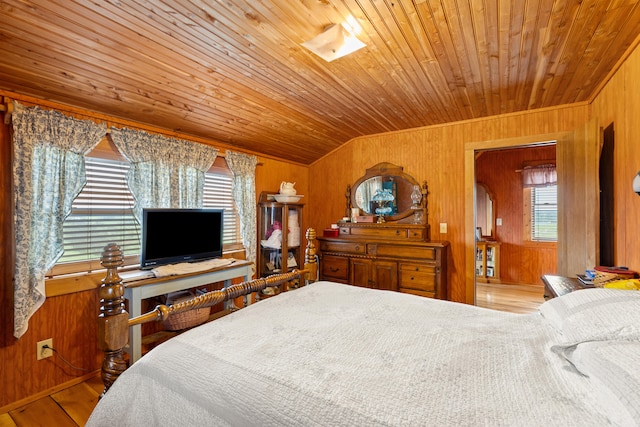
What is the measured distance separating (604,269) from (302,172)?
3.51 meters

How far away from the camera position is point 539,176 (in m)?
5.00

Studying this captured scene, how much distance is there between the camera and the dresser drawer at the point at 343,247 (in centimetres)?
363

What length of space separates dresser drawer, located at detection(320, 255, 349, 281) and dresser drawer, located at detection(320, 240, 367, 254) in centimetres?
10

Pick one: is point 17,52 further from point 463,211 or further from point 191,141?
point 463,211

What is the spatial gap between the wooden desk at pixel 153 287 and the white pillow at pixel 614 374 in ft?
8.26

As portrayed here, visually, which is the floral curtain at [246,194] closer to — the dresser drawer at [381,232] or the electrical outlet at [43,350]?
the dresser drawer at [381,232]

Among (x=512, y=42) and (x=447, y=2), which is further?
(x=512, y=42)

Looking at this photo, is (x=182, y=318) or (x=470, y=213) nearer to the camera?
(x=182, y=318)

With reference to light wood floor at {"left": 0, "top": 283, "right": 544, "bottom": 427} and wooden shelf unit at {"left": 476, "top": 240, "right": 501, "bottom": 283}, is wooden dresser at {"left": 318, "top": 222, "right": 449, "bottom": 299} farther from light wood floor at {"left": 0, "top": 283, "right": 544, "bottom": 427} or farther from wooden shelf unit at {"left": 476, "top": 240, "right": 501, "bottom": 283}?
light wood floor at {"left": 0, "top": 283, "right": 544, "bottom": 427}

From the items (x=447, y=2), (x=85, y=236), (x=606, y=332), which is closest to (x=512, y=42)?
(x=447, y=2)

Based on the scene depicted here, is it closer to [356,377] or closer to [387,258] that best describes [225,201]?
[387,258]

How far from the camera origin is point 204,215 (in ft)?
9.67

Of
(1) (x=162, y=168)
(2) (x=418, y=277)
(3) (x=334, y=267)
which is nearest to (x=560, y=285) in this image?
(2) (x=418, y=277)

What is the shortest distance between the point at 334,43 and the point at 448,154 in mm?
2322
